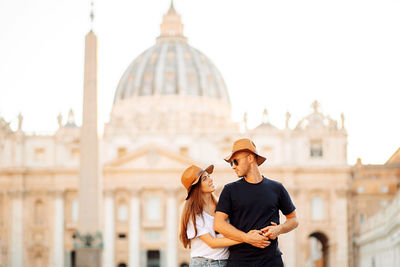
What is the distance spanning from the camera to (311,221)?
2810 inches

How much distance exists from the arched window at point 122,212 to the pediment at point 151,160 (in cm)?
322

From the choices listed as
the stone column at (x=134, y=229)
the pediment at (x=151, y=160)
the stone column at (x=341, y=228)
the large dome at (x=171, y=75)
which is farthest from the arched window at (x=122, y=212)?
the large dome at (x=171, y=75)

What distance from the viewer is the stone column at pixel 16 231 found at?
2763 inches

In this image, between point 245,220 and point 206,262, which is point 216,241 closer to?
point 206,262

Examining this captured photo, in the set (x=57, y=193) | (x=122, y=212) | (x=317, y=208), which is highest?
(x=57, y=193)

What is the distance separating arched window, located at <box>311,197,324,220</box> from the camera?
71562 mm

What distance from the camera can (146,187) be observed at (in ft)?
233

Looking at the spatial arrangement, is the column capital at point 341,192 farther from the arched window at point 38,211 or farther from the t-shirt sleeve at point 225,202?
the t-shirt sleeve at point 225,202

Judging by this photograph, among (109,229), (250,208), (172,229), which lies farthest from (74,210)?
(250,208)

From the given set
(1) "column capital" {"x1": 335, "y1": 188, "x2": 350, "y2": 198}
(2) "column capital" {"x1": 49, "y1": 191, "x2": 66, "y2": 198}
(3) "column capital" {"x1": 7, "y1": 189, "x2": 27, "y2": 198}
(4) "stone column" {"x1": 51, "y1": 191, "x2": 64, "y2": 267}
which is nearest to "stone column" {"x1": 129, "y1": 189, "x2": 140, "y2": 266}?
(4) "stone column" {"x1": 51, "y1": 191, "x2": 64, "y2": 267}

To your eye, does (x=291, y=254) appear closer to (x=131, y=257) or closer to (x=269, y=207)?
(x=131, y=257)

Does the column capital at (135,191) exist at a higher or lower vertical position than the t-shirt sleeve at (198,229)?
higher

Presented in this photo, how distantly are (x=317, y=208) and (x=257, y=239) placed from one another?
214 feet

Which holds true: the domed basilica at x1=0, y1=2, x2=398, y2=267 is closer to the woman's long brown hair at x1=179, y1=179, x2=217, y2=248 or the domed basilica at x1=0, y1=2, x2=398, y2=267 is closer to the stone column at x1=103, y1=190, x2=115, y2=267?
the stone column at x1=103, y1=190, x2=115, y2=267
